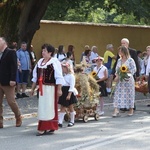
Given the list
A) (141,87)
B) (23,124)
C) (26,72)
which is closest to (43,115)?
(23,124)

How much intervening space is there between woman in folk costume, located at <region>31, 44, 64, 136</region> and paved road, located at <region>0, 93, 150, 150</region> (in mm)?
264

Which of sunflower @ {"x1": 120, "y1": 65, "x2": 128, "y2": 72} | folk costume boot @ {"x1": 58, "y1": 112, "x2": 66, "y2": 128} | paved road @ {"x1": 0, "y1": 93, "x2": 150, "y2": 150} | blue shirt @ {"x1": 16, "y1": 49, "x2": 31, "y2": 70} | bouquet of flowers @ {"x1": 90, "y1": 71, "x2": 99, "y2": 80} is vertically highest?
blue shirt @ {"x1": 16, "y1": 49, "x2": 31, "y2": 70}

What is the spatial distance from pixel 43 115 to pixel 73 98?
1.60m

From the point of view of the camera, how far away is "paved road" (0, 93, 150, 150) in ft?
35.9

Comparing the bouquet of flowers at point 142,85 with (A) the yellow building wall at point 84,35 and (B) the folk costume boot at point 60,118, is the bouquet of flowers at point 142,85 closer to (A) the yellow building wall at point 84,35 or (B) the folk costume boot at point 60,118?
(B) the folk costume boot at point 60,118

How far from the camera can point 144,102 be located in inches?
798

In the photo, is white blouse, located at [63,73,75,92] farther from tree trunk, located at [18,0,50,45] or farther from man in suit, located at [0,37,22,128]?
tree trunk, located at [18,0,50,45]

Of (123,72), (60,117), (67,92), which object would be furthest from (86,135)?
(123,72)

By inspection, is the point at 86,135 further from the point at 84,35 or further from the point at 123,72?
the point at 84,35

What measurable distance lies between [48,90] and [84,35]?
17.4m

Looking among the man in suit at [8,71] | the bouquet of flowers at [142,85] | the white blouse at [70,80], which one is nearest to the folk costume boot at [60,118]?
the white blouse at [70,80]

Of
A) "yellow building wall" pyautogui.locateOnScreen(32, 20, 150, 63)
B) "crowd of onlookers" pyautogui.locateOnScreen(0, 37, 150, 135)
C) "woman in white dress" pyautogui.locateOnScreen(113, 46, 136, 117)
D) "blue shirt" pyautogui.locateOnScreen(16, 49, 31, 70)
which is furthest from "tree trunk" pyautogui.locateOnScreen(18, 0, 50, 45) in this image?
"woman in white dress" pyautogui.locateOnScreen(113, 46, 136, 117)

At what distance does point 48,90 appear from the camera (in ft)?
40.3

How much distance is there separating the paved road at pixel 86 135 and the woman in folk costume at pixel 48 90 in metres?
0.26
